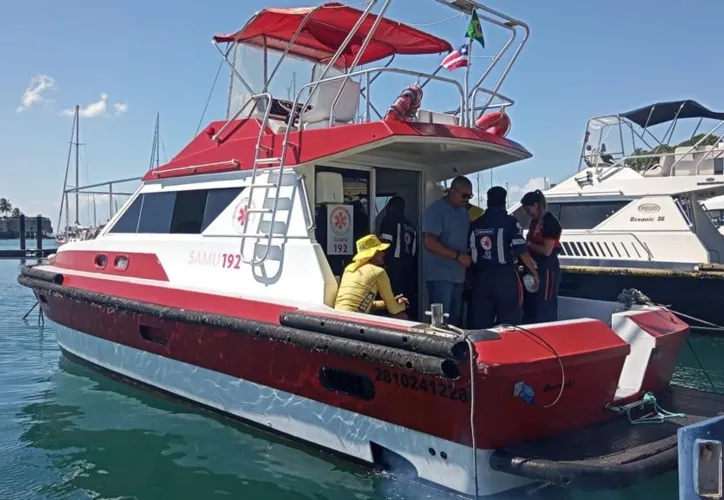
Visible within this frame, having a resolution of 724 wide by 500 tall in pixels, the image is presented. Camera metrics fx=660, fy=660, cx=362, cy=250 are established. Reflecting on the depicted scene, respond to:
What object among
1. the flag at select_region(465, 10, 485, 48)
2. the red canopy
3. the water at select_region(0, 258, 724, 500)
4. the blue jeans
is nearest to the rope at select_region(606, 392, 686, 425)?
the water at select_region(0, 258, 724, 500)

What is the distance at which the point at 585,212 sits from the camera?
12.5 meters

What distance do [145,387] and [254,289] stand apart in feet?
5.73

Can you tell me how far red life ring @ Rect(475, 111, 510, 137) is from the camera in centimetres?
584

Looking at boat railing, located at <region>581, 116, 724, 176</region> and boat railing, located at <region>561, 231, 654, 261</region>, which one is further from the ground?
boat railing, located at <region>581, 116, 724, 176</region>

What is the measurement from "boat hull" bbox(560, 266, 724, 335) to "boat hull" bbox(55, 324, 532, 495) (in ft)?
24.9

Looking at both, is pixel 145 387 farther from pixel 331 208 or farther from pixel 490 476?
pixel 490 476

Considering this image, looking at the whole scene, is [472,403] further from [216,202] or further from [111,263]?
[111,263]

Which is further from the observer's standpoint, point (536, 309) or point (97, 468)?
point (536, 309)

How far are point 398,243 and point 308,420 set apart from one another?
5.61 feet

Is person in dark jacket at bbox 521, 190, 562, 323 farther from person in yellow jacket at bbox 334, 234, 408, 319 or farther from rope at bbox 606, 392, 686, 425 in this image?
person in yellow jacket at bbox 334, 234, 408, 319

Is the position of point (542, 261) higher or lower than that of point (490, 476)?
higher

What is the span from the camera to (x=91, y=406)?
6.18 metres

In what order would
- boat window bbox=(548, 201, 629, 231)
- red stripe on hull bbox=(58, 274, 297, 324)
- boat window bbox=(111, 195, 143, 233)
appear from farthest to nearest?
boat window bbox=(548, 201, 629, 231), boat window bbox=(111, 195, 143, 233), red stripe on hull bbox=(58, 274, 297, 324)

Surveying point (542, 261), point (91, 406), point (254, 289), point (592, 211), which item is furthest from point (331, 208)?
point (592, 211)
